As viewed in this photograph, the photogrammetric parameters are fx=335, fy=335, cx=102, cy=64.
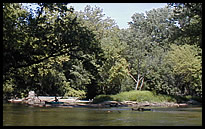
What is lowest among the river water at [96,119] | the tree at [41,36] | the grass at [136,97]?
the river water at [96,119]

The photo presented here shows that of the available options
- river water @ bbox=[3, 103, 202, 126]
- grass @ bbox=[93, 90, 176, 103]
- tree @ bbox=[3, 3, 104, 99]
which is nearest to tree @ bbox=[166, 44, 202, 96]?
grass @ bbox=[93, 90, 176, 103]

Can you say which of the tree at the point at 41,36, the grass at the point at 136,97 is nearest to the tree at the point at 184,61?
the grass at the point at 136,97

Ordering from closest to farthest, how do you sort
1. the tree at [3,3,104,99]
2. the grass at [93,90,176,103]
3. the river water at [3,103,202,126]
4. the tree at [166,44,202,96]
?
the river water at [3,103,202,126]
the tree at [3,3,104,99]
the grass at [93,90,176,103]
the tree at [166,44,202,96]

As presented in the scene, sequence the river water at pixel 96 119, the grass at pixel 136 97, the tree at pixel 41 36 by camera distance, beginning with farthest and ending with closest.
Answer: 1. the grass at pixel 136 97
2. the tree at pixel 41 36
3. the river water at pixel 96 119

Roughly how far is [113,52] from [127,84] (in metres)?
6.70

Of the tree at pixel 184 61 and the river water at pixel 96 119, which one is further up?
the tree at pixel 184 61

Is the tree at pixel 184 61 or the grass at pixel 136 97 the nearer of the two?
the grass at pixel 136 97

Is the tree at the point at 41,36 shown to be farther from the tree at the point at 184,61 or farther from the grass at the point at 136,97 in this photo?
the tree at the point at 184,61

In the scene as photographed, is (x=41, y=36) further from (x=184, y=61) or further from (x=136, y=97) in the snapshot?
(x=184, y=61)

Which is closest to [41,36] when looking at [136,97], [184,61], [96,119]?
[96,119]

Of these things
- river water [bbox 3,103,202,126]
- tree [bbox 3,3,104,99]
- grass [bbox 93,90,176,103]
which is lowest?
river water [bbox 3,103,202,126]

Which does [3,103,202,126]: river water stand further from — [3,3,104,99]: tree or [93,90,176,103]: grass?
[93,90,176,103]: grass

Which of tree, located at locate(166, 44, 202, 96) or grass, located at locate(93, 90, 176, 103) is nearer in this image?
grass, located at locate(93, 90, 176, 103)

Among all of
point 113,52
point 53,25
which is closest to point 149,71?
point 113,52
